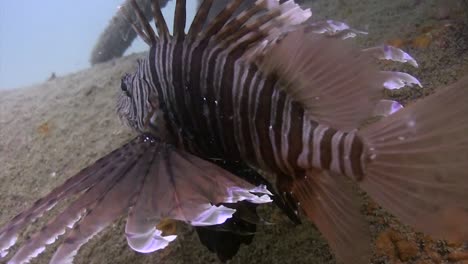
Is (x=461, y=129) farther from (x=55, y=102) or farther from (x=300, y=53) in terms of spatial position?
→ (x=55, y=102)

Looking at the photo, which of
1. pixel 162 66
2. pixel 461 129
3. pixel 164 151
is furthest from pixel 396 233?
pixel 162 66

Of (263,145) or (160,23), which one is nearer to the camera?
(263,145)

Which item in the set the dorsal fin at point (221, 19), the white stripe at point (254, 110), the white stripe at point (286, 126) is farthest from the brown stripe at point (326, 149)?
the dorsal fin at point (221, 19)

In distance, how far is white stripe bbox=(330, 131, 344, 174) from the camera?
1.42 meters

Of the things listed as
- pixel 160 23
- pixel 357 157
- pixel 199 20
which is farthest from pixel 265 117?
pixel 160 23

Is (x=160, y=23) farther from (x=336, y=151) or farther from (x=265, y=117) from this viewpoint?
(x=336, y=151)

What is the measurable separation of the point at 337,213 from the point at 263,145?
0.36 meters

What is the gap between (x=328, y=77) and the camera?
143cm

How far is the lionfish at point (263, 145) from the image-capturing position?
3.90 feet

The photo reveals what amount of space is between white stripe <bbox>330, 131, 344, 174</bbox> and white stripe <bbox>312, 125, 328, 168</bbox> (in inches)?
2.1

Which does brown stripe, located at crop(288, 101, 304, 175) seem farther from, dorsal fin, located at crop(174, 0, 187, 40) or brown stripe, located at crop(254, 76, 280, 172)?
dorsal fin, located at crop(174, 0, 187, 40)

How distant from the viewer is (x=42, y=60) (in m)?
89.4

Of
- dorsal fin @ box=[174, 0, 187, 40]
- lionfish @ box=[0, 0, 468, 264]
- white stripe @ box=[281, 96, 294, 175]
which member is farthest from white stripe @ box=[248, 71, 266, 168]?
dorsal fin @ box=[174, 0, 187, 40]

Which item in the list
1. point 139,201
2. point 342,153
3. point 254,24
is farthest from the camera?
point 254,24
